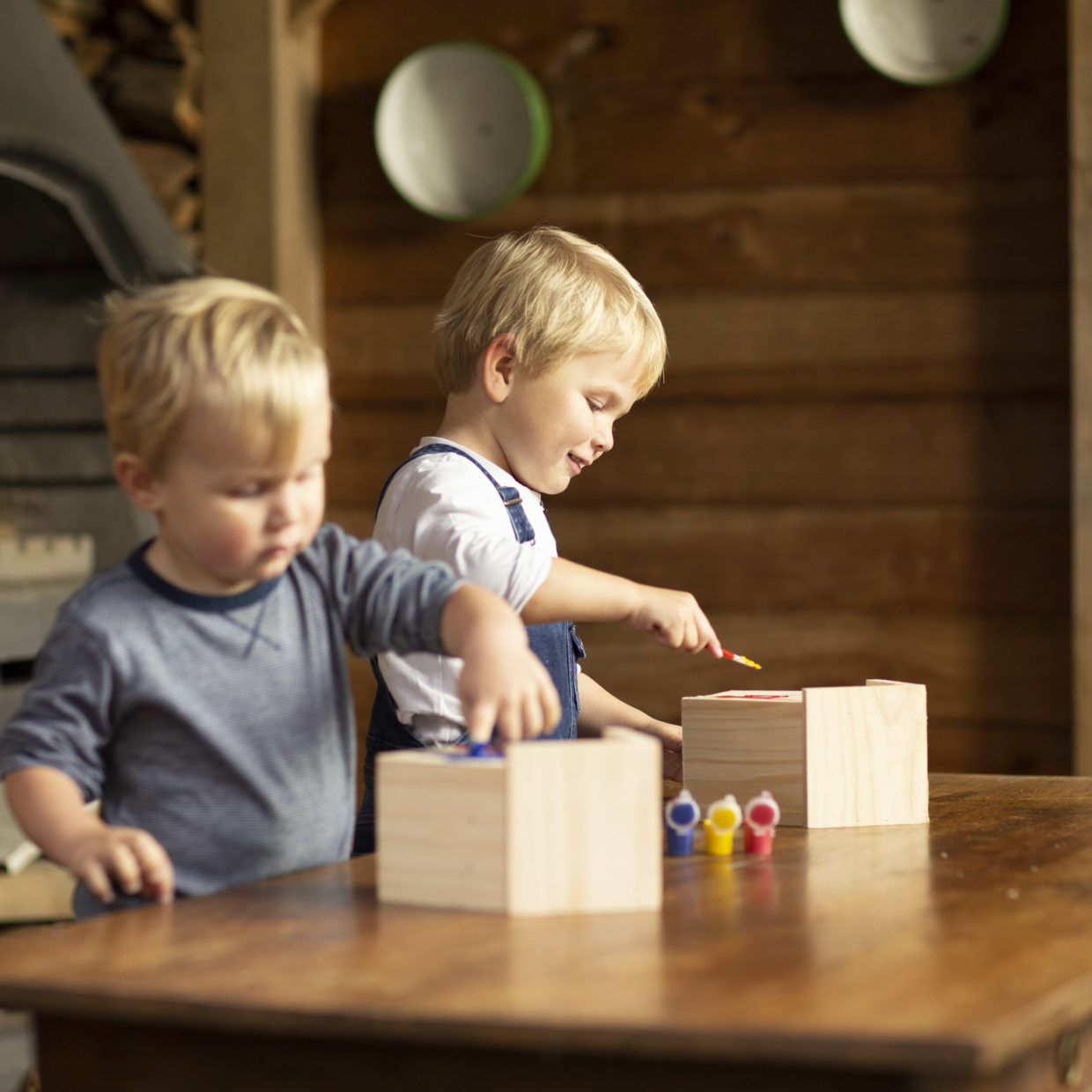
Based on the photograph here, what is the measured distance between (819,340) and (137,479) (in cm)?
183

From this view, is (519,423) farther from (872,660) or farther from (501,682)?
(872,660)

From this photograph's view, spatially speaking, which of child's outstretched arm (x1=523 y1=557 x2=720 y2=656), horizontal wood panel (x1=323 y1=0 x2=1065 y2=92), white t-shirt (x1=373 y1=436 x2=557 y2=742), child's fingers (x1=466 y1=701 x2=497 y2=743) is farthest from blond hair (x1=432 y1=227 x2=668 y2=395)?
horizontal wood panel (x1=323 y1=0 x2=1065 y2=92)

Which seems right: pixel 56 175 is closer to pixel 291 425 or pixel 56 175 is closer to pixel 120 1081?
pixel 291 425

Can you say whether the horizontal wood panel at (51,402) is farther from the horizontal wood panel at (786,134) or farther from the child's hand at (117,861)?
the child's hand at (117,861)

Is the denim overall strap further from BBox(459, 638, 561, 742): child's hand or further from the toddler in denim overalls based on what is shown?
BBox(459, 638, 561, 742): child's hand

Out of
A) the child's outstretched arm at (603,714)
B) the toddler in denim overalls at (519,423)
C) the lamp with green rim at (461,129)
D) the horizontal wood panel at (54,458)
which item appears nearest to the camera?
the toddler in denim overalls at (519,423)

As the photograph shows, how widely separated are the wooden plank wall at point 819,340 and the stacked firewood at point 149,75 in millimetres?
389

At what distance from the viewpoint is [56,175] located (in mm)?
2025

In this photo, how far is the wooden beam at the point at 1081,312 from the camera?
235 cm

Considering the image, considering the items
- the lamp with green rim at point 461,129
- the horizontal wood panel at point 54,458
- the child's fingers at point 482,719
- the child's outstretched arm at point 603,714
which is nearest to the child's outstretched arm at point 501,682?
the child's fingers at point 482,719

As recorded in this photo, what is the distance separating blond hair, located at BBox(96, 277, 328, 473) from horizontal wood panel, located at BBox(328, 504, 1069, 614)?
5.78ft

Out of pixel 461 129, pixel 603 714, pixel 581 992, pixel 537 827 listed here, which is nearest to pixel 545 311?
pixel 603 714

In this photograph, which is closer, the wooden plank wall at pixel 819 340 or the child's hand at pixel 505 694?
the child's hand at pixel 505 694

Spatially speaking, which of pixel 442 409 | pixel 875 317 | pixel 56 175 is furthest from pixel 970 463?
pixel 56 175
